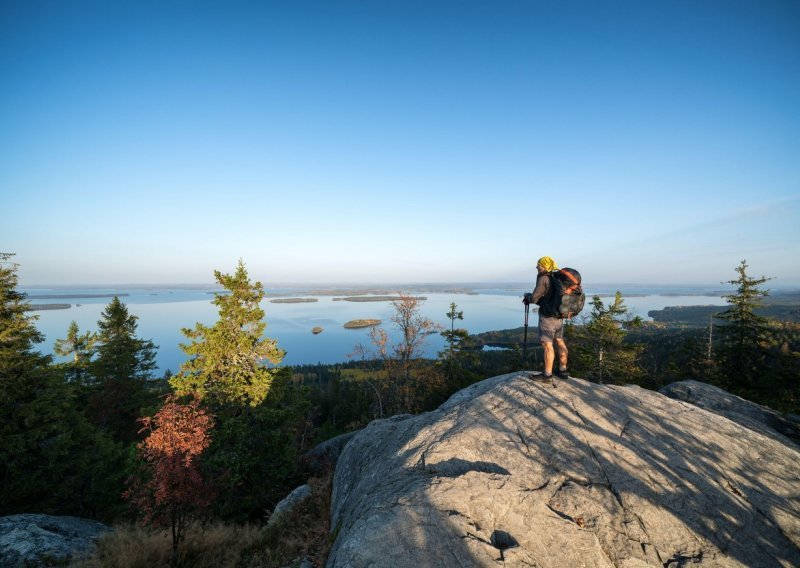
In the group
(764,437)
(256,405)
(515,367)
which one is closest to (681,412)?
(764,437)

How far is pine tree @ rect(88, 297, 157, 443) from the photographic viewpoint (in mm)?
24016

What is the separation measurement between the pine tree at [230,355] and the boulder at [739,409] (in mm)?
16983

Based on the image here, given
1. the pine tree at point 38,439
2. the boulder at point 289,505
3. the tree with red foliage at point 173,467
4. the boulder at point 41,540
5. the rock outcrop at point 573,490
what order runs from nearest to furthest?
1. the rock outcrop at point 573,490
2. the boulder at point 41,540
3. the tree with red foliage at point 173,467
4. the boulder at point 289,505
5. the pine tree at point 38,439

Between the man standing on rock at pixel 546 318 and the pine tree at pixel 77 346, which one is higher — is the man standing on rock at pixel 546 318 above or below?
above

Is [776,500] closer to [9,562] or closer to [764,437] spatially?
[764,437]

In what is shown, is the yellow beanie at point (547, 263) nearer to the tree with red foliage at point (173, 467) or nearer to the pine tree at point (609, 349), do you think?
the tree with red foliage at point (173, 467)

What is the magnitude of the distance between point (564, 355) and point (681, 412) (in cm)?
278

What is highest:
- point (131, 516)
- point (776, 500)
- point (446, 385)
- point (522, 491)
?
point (522, 491)

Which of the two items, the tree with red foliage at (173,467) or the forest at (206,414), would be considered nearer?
the tree with red foliage at (173,467)

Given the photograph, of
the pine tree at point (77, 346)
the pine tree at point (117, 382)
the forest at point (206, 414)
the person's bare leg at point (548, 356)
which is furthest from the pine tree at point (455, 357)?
the pine tree at point (77, 346)

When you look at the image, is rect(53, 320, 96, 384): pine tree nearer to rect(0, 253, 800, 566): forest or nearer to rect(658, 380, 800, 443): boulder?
rect(0, 253, 800, 566): forest

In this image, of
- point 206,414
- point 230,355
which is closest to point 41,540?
point 206,414

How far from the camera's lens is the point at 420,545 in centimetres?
377

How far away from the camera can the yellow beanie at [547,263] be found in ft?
26.3
